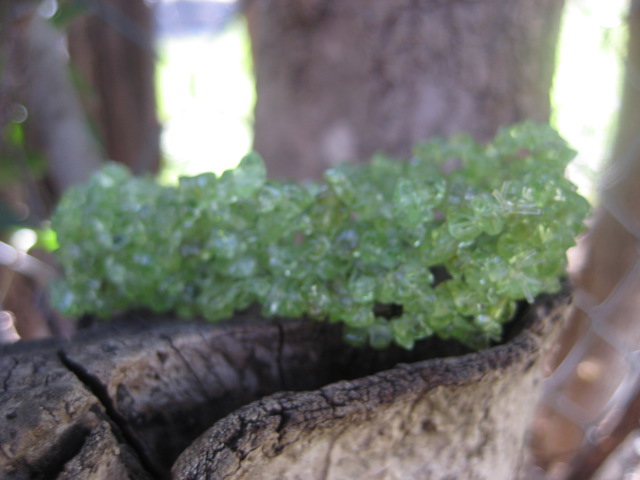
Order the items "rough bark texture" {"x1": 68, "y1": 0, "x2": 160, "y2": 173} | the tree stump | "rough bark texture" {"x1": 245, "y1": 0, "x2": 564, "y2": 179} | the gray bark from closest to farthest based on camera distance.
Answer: the tree stump
"rough bark texture" {"x1": 245, "y1": 0, "x2": 564, "y2": 179}
the gray bark
"rough bark texture" {"x1": 68, "y1": 0, "x2": 160, "y2": 173}

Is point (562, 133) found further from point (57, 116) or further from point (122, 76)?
point (122, 76)

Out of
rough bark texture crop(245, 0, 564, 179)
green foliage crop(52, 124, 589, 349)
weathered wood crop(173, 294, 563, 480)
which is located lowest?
weathered wood crop(173, 294, 563, 480)

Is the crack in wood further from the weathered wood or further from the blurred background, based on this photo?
the blurred background

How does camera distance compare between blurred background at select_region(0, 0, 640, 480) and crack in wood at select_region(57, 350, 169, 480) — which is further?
blurred background at select_region(0, 0, 640, 480)

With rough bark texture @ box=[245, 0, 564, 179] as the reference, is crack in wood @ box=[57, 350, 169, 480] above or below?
below

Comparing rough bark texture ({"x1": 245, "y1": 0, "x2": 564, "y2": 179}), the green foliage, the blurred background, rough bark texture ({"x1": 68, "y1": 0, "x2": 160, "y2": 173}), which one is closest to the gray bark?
the blurred background

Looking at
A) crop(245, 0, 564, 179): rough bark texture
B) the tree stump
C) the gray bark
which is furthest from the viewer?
the gray bark

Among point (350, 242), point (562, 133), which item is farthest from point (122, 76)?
point (350, 242)
